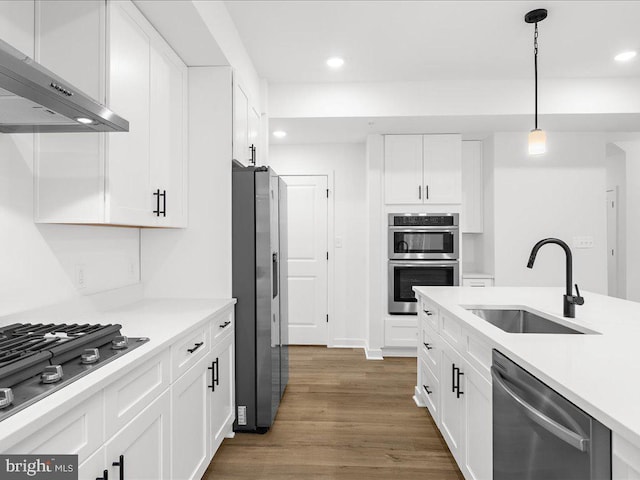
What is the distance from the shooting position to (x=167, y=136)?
233 cm

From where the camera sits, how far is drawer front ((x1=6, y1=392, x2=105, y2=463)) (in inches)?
35.3

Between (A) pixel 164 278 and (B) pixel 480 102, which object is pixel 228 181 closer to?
(A) pixel 164 278

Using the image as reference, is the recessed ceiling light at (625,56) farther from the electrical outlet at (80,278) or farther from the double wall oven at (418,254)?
the electrical outlet at (80,278)

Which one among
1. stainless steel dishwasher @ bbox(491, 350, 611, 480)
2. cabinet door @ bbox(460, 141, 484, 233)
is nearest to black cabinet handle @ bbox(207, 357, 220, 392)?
stainless steel dishwasher @ bbox(491, 350, 611, 480)

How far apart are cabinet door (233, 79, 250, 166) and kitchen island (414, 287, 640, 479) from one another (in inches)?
62.6

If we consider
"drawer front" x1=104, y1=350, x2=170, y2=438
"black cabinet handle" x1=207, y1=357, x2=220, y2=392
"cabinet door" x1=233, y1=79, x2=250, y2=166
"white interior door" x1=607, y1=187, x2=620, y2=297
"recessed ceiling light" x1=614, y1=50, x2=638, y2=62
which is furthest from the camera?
"white interior door" x1=607, y1=187, x2=620, y2=297

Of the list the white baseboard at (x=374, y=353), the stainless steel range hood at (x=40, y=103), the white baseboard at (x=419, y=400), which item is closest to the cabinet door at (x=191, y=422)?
the stainless steel range hood at (x=40, y=103)

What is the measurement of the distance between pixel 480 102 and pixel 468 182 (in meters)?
1.06

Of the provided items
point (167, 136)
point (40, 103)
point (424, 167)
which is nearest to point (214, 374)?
point (167, 136)

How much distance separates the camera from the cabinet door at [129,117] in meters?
1.74

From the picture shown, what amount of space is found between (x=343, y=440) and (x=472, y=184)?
3.18 m

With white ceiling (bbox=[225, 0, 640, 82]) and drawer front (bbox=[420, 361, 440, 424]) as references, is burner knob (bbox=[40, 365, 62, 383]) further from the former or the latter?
white ceiling (bbox=[225, 0, 640, 82])

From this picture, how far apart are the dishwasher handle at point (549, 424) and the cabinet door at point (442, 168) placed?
3.08m

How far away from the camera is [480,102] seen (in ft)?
12.3
